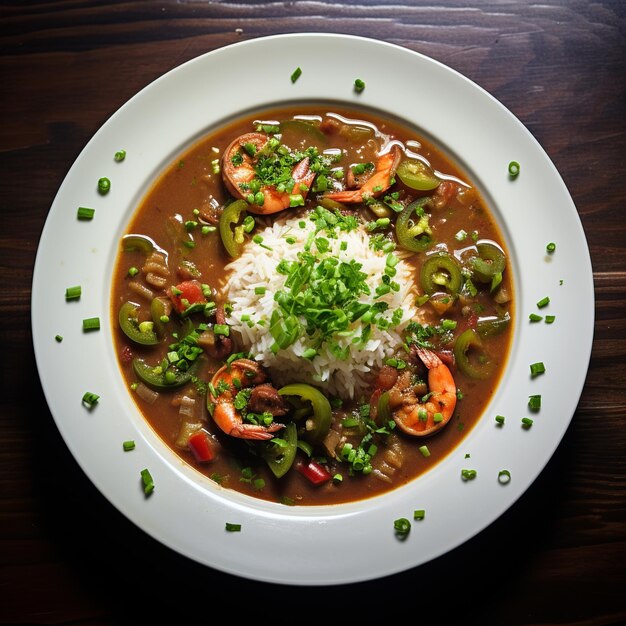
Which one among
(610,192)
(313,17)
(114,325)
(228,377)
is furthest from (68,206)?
(610,192)

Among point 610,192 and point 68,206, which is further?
point 610,192

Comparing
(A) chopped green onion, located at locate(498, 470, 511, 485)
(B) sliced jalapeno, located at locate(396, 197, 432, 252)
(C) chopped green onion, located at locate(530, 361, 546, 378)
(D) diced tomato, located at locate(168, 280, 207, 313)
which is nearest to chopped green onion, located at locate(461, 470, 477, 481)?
(A) chopped green onion, located at locate(498, 470, 511, 485)

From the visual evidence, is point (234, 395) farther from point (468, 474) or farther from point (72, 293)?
point (468, 474)

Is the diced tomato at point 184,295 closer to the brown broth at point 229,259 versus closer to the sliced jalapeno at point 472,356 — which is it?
the brown broth at point 229,259

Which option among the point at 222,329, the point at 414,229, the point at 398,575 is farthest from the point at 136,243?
the point at 398,575

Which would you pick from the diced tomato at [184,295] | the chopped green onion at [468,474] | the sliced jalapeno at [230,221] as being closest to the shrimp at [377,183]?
the sliced jalapeno at [230,221]

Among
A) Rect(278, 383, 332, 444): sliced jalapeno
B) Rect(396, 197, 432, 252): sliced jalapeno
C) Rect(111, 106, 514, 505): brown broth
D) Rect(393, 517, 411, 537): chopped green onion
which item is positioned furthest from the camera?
Rect(396, 197, 432, 252): sliced jalapeno

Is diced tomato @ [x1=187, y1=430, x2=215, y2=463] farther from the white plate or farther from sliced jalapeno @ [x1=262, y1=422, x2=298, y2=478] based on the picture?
sliced jalapeno @ [x1=262, y1=422, x2=298, y2=478]

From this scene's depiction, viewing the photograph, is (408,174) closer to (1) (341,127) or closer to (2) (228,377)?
(1) (341,127)
